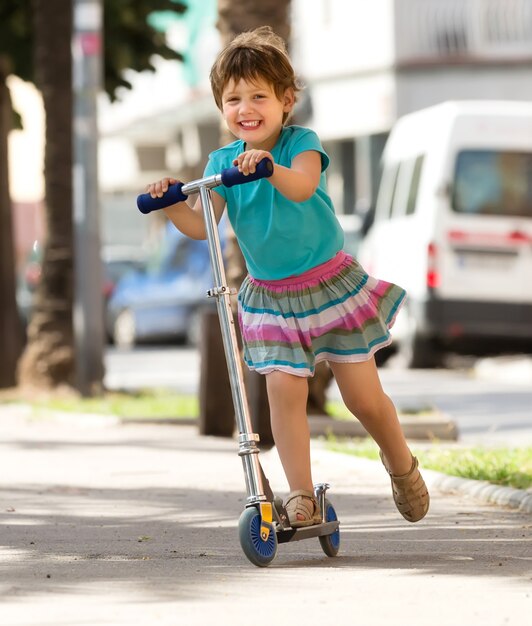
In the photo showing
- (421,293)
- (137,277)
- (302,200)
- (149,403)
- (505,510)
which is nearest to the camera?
(302,200)

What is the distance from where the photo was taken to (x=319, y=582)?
588cm

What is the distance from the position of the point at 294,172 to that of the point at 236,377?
26.8 inches

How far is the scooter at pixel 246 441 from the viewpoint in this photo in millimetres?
6102

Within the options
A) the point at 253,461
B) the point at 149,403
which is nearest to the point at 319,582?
the point at 253,461

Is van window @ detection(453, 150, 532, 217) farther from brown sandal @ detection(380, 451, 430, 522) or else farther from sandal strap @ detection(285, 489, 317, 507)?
sandal strap @ detection(285, 489, 317, 507)

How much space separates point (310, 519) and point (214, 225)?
1.01 metres

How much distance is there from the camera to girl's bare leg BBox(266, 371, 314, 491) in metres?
6.46

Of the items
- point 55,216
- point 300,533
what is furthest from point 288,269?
point 55,216

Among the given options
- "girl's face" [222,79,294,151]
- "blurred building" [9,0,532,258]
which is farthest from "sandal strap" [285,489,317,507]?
"blurred building" [9,0,532,258]

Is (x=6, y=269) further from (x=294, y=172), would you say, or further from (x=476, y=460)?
(x=294, y=172)

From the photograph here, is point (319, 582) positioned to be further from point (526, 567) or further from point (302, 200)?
point (302, 200)

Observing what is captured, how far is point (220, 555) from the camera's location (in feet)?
21.6

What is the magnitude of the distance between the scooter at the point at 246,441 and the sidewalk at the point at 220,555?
0.09 m

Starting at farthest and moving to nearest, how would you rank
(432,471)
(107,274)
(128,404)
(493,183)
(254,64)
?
(107,274), (493,183), (128,404), (432,471), (254,64)
